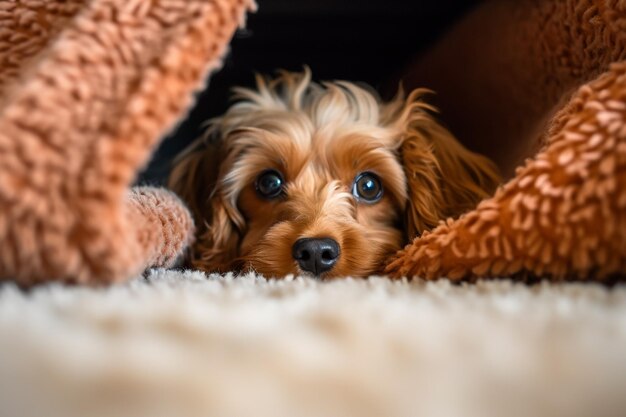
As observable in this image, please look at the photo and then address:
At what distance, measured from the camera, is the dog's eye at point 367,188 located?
1.71m

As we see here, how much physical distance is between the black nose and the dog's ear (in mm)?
316

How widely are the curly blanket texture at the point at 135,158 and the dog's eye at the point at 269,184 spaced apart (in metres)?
0.51

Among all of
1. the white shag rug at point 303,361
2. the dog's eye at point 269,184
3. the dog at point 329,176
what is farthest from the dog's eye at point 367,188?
the white shag rug at point 303,361

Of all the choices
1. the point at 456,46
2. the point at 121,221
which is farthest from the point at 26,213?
the point at 456,46

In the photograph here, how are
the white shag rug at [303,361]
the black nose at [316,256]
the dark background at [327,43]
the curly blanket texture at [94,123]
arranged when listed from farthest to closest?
1. the dark background at [327,43]
2. the black nose at [316,256]
3. the curly blanket texture at [94,123]
4. the white shag rug at [303,361]

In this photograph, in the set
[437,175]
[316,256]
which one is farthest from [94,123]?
[437,175]

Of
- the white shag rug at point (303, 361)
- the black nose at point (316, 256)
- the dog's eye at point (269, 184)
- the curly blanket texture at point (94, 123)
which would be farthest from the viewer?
the dog's eye at point (269, 184)

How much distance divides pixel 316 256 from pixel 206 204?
544 millimetres

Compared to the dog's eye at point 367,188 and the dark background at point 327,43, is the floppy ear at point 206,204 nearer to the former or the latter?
the dark background at point 327,43

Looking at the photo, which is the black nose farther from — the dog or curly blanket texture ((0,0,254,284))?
curly blanket texture ((0,0,254,284))

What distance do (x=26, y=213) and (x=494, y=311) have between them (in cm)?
62

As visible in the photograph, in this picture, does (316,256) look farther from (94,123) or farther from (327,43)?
(327,43)

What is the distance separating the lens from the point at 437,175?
1716 mm

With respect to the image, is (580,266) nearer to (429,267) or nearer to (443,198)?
(429,267)
